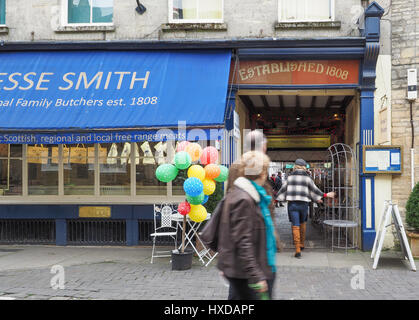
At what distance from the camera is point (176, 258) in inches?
281

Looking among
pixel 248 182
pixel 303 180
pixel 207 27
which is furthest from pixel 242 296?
pixel 207 27

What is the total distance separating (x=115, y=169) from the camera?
381 inches

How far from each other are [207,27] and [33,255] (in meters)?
5.98

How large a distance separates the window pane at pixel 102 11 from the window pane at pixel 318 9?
4.42m

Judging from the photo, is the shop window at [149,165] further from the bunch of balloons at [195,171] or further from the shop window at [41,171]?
the bunch of balloons at [195,171]

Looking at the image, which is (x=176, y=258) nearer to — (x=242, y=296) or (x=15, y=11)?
(x=242, y=296)

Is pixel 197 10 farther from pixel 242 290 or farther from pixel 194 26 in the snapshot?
pixel 242 290

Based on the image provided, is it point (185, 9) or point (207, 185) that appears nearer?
point (207, 185)

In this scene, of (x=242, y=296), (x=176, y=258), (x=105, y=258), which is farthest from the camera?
(x=105, y=258)

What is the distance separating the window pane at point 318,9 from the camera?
9.06m

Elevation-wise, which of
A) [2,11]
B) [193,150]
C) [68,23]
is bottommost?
[193,150]

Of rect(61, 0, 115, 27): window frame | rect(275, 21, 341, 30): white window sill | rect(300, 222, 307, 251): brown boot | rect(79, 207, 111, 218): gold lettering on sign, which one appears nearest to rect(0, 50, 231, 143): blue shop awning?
rect(61, 0, 115, 27): window frame

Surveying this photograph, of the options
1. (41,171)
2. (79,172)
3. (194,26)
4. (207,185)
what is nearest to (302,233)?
(207,185)

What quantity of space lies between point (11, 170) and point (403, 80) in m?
8.96
